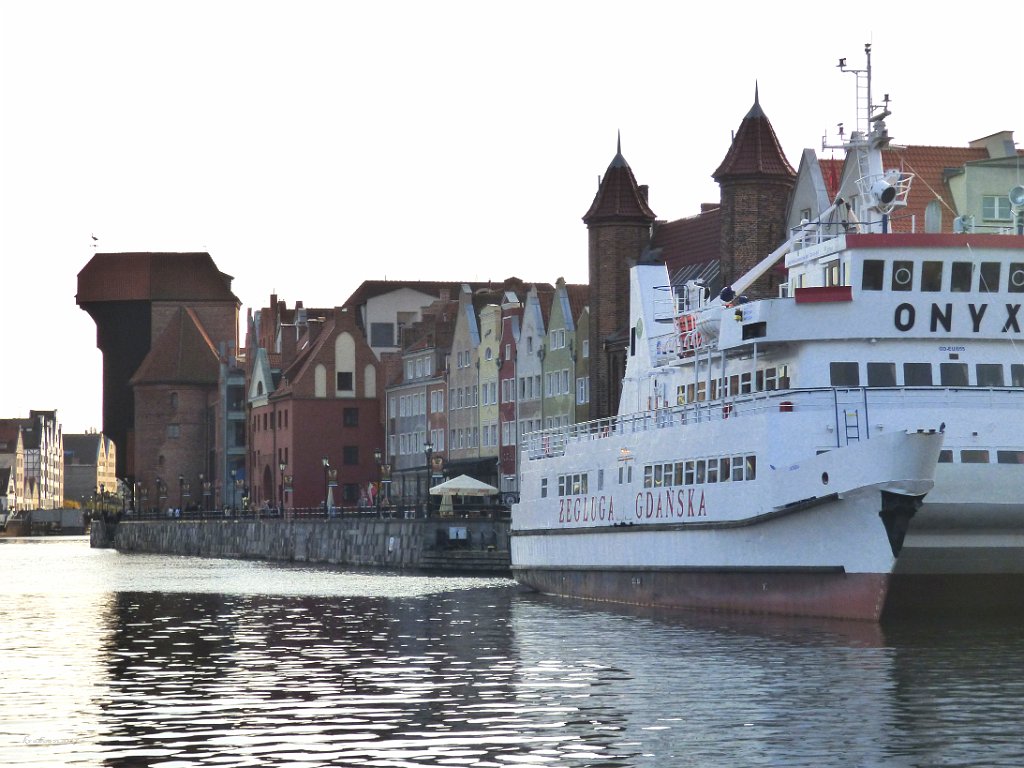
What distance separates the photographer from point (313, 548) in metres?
106

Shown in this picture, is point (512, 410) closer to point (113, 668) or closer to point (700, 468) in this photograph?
point (700, 468)

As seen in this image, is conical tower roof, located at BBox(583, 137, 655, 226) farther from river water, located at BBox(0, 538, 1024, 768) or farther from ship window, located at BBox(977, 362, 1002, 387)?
ship window, located at BBox(977, 362, 1002, 387)

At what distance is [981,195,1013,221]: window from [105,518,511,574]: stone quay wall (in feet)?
78.3

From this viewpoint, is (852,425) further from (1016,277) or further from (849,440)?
(1016,277)

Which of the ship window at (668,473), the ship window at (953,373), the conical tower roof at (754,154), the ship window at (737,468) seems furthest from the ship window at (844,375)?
the conical tower roof at (754,154)

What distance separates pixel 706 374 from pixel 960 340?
24.7 feet

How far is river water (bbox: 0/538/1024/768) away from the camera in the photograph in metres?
21.2

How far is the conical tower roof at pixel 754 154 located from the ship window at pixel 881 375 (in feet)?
152

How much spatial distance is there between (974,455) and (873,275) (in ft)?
16.3

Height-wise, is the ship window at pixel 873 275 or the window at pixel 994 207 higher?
the window at pixel 994 207

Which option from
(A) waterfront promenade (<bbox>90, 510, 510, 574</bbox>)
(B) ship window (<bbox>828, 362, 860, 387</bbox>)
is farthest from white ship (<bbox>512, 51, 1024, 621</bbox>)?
(A) waterfront promenade (<bbox>90, 510, 510, 574</bbox>)

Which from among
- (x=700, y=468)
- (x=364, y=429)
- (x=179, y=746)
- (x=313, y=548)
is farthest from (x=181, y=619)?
(x=364, y=429)

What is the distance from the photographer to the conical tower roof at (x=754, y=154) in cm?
8575

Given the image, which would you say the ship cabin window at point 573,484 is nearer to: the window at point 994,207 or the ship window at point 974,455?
the ship window at point 974,455
